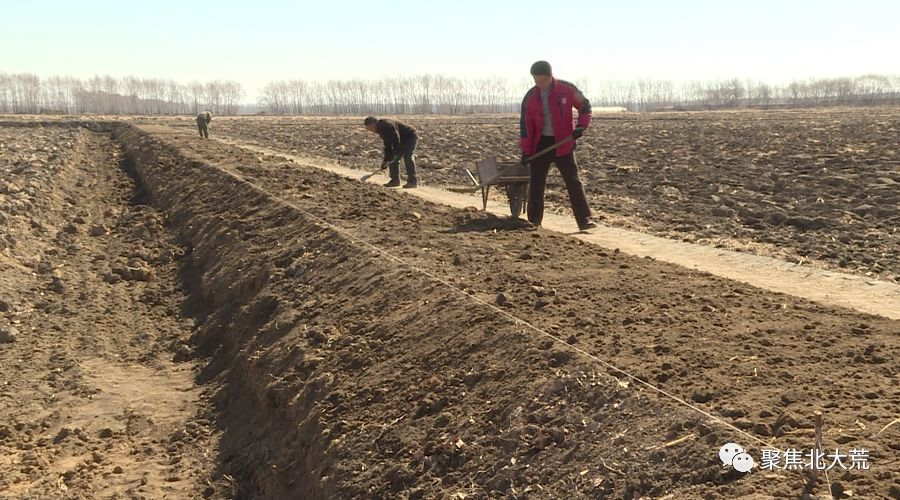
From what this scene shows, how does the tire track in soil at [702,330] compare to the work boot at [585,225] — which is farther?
the work boot at [585,225]

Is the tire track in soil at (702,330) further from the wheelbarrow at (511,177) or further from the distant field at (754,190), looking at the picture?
the distant field at (754,190)

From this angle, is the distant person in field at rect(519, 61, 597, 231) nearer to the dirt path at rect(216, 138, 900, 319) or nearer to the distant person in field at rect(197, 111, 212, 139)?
the dirt path at rect(216, 138, 900, 319)

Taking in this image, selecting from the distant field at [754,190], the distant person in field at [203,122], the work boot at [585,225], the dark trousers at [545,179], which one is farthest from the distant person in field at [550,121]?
the distant person in field at [203,122]

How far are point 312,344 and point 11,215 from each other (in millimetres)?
9818

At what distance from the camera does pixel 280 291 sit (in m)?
8.66

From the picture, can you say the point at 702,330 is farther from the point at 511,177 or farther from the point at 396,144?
the point at 396,144

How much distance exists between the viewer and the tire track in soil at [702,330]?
3803mm

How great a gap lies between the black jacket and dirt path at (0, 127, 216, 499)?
433 cm

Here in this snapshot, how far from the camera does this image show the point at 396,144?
15383 mm

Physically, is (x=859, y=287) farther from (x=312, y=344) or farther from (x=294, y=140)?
(x=294, y=140)

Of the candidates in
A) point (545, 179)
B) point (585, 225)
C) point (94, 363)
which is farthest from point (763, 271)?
point (94, 363)

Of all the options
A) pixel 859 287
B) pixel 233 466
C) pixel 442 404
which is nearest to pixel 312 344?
pixel 233 466

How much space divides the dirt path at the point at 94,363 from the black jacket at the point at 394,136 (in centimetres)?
433

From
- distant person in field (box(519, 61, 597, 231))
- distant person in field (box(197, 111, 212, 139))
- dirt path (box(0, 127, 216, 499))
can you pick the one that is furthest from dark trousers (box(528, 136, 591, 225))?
distant person in field (box(197, 111, 212, 139))
